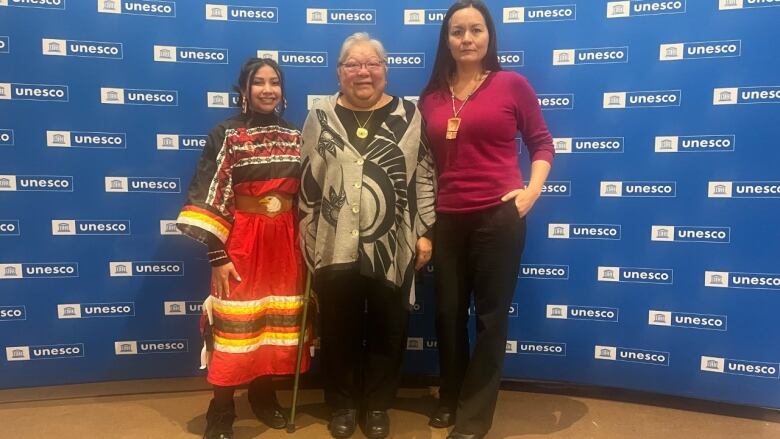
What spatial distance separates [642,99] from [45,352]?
305cm

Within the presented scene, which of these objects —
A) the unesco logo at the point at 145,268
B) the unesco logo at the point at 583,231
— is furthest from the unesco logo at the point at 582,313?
the unesco logo at the point at 145,268

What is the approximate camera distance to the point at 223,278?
189 cm

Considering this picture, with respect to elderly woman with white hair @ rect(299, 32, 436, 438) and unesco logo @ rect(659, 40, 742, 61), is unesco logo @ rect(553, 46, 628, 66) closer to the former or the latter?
unesco logo @ rect(659, 40, 742, 61)

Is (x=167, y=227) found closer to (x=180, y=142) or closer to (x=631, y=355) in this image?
(x=180, y=142)

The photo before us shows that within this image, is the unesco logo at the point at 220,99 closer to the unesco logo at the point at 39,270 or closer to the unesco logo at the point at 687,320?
the unesco logo at the point at 39,270

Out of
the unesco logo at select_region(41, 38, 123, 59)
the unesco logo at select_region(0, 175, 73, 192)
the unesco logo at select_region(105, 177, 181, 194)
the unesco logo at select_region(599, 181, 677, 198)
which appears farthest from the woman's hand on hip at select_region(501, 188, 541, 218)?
the unesco logo at select_region(0, 175, 73, 192)

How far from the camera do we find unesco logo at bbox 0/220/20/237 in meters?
2.32

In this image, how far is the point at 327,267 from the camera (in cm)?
190

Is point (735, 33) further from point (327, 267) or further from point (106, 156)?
point (106, 156)

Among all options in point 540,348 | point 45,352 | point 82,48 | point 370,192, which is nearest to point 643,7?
point 370,192

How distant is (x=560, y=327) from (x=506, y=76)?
1.30m

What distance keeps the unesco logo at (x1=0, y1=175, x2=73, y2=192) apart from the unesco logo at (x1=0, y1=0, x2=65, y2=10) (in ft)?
2.46

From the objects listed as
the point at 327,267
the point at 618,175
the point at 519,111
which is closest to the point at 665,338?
the point at 618,175

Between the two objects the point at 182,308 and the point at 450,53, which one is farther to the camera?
the point at 182,308
